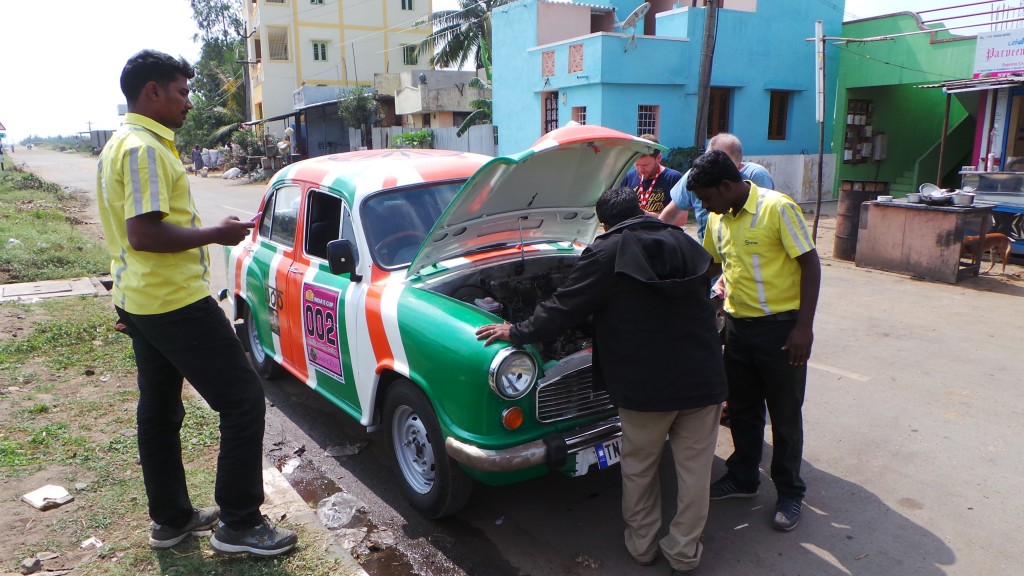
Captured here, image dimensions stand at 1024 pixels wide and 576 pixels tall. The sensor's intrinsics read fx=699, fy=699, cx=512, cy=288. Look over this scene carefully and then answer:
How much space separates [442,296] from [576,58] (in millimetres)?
16061

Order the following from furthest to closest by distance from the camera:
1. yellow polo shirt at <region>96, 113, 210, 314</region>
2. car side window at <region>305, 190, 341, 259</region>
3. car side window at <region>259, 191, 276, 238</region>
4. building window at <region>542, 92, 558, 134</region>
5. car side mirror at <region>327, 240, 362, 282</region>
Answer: building window at <region>542, 92, 558, 134</region>, car side window at <region>259, 191, 276, 238</region>, car side window at <region>305, 190, 341, 259</region>, car side mirror at <region>327, 240, 362, 282</region>, yellow polo shirt at <region>96, 113, 210, 314</region>

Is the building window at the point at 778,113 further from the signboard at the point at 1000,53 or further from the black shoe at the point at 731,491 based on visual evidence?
the black shoe at the point at 731,491

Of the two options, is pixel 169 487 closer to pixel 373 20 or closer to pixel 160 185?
pixel 160 185

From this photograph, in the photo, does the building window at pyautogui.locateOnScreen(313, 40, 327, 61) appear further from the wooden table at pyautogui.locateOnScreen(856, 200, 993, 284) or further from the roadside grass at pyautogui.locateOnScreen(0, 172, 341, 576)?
the wooden table at pyautogui.locateOnScreen(856, 200, 993, 284)

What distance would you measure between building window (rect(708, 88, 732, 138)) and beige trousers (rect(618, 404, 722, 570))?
17418 mm

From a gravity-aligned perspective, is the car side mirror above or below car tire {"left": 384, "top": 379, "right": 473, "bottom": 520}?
above

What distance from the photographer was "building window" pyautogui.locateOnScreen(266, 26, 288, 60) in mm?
41938

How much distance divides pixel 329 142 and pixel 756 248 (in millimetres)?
35618

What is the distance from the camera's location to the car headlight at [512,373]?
3100 mm

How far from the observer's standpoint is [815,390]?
5426 millimetres

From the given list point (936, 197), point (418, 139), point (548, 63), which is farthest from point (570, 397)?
point (418, 139)

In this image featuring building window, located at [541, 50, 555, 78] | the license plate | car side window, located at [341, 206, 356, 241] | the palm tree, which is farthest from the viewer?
the palm tree

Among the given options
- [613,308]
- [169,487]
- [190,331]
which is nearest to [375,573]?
[169,487]

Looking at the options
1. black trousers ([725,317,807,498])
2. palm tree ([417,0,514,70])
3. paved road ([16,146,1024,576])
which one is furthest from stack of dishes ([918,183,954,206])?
palm tree ([417,0,514,70])
